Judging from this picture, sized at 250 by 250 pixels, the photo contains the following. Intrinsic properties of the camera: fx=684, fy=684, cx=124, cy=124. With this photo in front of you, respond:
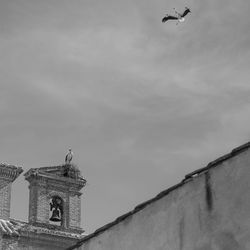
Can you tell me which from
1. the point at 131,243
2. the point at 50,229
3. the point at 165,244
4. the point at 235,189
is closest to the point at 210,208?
the point at 235,189

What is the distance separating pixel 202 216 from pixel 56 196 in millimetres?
14101

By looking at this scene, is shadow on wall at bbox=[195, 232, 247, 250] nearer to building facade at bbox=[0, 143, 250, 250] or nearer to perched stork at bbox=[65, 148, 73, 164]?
building facade at bbox=[0, 143, 250, 250]

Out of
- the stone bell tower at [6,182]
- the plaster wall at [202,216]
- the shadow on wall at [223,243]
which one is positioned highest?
the stone bell tower at [6,182]

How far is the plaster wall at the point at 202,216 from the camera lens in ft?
22.1

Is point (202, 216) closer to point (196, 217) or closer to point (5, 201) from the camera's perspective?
point (196, 217)

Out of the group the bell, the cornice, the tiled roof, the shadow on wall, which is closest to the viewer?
the shadow on wall

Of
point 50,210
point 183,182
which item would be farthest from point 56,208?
point 183,182

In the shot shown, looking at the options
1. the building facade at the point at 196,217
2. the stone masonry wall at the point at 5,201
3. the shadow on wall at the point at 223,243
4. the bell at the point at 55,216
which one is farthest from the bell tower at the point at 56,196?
the shadow on wall at the point at 223,243

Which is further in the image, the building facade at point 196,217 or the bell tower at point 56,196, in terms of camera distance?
the bell tower at point 56,196

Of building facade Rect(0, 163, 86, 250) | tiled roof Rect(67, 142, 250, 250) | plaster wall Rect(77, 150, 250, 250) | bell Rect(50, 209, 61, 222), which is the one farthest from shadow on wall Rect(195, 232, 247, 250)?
bell Rect(50, 209, 61, 222)

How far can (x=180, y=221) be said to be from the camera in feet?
24.7

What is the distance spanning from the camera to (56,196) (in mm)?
20938

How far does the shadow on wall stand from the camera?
6.66m

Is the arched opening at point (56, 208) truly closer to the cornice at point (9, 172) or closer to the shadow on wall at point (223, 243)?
the cornice at point (9, 172)
